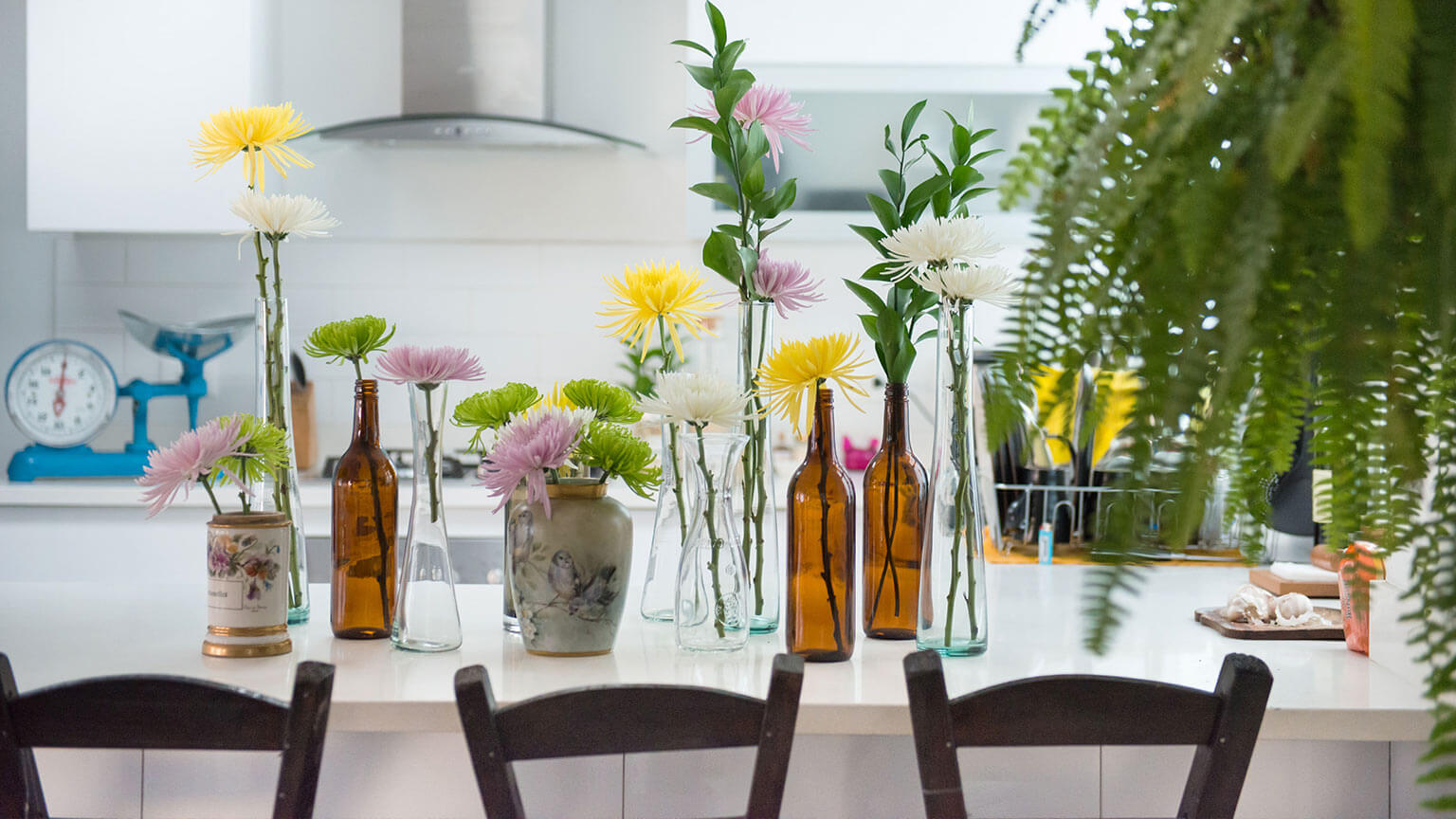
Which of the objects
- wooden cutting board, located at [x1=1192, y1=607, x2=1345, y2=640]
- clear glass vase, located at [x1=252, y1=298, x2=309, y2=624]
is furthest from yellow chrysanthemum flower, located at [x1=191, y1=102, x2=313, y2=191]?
wooden cutting board, located at [x1=1192, y1=607, x2=1345, y2=640]

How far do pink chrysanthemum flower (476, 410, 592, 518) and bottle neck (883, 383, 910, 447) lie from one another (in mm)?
301

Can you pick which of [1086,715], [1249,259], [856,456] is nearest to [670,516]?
[1086,715]

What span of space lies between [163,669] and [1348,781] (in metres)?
1.06

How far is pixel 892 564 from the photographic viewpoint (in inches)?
47.1

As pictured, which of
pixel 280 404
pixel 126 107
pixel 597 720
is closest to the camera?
pixel 597 720

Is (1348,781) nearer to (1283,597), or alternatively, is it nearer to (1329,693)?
(1329,693)

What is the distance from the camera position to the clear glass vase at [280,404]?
1214 mm

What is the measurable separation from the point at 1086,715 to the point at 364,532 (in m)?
0.71

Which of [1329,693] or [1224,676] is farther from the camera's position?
[1329,693]

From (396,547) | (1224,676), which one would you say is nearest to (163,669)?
(396,547)

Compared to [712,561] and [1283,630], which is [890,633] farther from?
[1283,630]

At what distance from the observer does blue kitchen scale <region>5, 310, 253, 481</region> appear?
276 cm

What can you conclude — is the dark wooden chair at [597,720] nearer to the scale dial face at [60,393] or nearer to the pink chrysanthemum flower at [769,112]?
the pink chrysanthemum flower at [769,112]

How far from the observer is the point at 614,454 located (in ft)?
3.56
